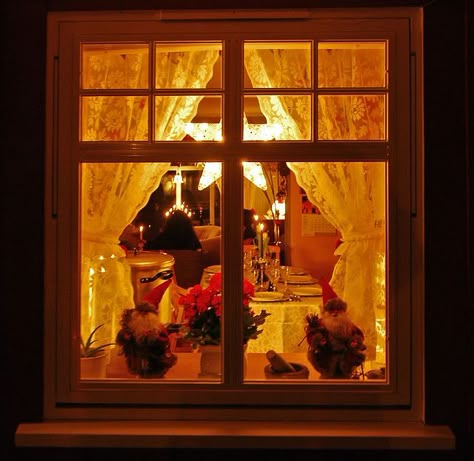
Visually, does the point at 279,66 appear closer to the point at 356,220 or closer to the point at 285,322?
the point at 356,220

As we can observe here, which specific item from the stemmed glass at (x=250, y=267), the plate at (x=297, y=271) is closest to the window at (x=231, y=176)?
the stemmed glass at (x=250, y=267)

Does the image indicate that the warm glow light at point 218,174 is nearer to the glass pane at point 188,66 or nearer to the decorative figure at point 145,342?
the glass pane at point 188,66

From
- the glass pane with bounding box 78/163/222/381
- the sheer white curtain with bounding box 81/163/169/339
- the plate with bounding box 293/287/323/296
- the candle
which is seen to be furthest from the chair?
Result: the sheer white curtain with bounding box 81/163/169/339

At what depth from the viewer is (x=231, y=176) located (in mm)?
2654

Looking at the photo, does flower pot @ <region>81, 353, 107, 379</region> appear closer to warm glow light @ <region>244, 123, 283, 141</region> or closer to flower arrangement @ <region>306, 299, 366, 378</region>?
flower arrangement @ <region>306, 299, 366, 378</region>

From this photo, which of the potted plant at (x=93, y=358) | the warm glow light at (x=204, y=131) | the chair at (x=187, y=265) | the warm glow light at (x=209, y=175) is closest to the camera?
the potted plant at (x=93, y=358)

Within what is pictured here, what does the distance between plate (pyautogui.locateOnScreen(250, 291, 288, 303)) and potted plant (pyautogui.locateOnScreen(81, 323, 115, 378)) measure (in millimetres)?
1167

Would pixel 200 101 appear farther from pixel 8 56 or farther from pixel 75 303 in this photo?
pixel 75 303

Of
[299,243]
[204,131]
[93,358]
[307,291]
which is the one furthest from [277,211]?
[93,358]

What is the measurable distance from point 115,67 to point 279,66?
28.7 inches

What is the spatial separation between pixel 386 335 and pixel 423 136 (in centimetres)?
83

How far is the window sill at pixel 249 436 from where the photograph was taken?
249 cm

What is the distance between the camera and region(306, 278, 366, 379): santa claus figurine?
2.79 metres

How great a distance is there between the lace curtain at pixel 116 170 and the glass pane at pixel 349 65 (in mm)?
494
